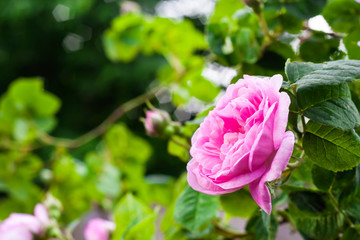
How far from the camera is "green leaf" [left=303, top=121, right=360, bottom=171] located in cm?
20

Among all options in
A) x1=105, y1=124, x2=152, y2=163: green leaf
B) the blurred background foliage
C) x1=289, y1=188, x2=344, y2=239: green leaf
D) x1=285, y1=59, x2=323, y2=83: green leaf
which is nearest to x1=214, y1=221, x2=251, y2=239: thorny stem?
the blurred background foliage

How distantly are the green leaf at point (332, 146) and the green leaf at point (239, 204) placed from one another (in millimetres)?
121

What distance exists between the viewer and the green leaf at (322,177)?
25cm

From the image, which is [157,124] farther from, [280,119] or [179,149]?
[280,119]

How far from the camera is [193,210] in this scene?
0.33 meters

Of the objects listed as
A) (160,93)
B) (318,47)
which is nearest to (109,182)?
(160,93)

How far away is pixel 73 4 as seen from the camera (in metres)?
3.22

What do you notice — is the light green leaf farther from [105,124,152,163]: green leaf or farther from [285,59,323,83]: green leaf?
[105,124,152,163]: green leaf

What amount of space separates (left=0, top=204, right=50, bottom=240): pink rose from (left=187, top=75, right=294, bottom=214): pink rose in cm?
29

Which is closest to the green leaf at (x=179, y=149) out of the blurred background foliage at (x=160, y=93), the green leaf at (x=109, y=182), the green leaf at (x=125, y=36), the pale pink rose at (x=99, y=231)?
the blurred background foliage at (x=160, y=93)

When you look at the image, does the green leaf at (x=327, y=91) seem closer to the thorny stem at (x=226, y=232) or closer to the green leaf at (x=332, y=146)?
the green leaf at (x=332, y=146)

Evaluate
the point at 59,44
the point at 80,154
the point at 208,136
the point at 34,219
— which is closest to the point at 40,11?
the point at 59,44

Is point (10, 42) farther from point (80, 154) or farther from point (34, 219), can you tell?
point (34, 219)

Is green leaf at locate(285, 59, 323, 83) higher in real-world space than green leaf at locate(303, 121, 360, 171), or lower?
higher
